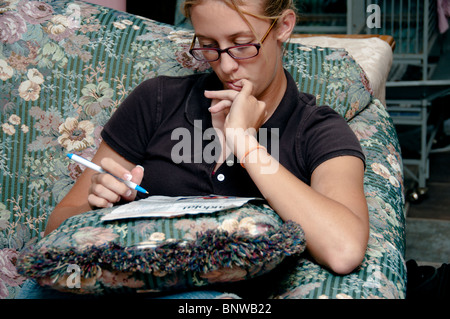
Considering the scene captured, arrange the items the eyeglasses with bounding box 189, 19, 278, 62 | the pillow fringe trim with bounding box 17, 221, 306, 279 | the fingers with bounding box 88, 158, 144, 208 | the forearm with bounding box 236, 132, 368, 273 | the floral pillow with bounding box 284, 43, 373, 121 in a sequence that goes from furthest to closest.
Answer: the floral pillow with bounding box 284, 43, 373, 121, the eyeglasses with bounding box 189, 19, 278, 62, the fingers with bounding box 88, 158, 144, 208, the forearm with bounding box 236, 132, 368, 273, the pillow fringe trim with bounding box 17, 221, 306, 279

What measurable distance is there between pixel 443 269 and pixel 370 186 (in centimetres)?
27

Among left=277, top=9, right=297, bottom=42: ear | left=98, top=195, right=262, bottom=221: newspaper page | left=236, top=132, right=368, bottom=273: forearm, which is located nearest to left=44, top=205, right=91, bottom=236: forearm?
left=98, top=195, right=262, bottom=221: newspaper page

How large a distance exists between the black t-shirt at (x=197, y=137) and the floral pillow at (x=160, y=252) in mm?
303

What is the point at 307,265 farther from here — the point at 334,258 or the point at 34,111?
the point at 34,111

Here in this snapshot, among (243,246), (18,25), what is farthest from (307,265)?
(18,25)

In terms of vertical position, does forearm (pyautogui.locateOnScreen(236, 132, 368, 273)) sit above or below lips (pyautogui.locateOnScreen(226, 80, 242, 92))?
below

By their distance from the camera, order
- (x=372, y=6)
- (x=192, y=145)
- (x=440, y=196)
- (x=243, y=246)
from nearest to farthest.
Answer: (x=243, y=246) → (x=192, y=145) → (x=440, y=196) → (x=372, y=6)

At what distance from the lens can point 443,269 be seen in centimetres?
126

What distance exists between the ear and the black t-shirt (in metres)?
0.12

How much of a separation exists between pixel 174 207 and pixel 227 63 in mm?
410

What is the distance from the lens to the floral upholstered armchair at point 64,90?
1.49 m

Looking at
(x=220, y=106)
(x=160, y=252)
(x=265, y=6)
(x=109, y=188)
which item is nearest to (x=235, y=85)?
(x=220, y=106)

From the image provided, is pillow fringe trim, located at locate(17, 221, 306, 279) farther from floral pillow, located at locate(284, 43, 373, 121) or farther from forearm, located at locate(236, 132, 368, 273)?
floral pillow, located at locate(284, 43, 373, 121)

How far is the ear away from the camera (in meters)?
1.23
